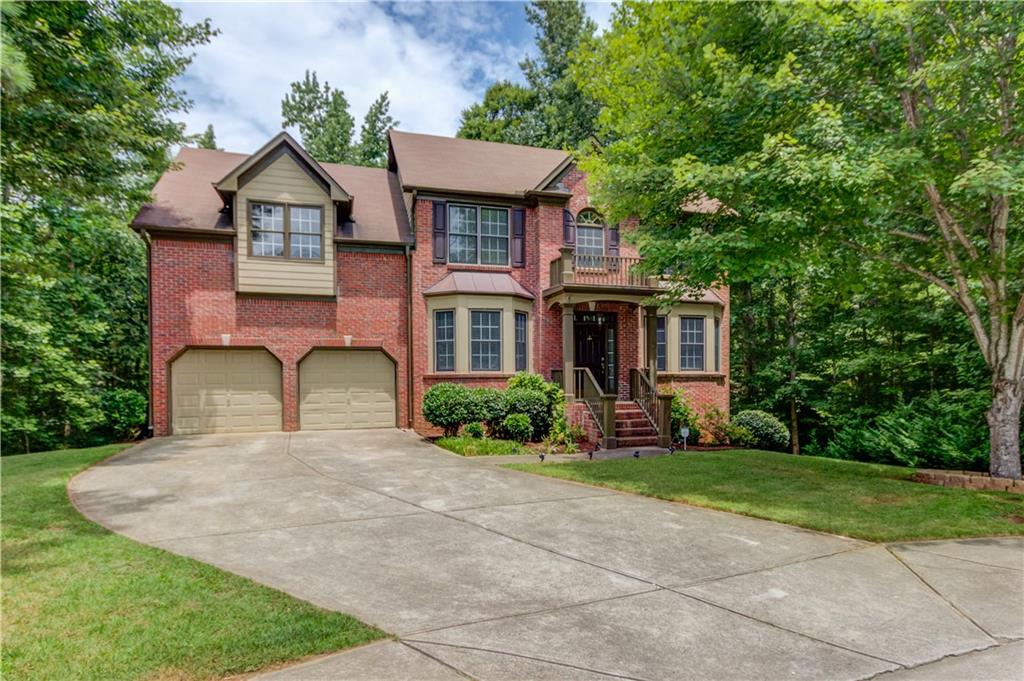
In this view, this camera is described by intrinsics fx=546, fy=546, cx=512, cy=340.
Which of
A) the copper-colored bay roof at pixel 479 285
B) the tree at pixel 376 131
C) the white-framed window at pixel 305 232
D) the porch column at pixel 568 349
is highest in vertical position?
the tree at pixel 376 131

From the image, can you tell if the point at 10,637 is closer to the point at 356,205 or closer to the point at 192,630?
the point at 192,630

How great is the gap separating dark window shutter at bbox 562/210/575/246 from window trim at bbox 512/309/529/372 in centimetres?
270

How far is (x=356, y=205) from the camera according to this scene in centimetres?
1727

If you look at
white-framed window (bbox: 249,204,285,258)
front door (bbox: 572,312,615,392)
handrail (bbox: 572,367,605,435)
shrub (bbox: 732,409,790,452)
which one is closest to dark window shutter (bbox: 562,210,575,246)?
front door (bbox: 572,312,615,392)

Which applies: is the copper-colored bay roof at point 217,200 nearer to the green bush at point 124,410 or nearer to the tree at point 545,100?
the green bush at point 124,410

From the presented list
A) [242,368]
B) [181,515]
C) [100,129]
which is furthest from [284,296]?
[181,515]

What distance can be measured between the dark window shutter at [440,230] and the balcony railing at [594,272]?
334 cm

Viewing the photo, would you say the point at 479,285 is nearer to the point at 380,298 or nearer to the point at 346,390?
the point at 380,298

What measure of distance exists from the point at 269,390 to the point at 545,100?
25.2 metres

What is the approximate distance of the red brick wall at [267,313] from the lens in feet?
48.2

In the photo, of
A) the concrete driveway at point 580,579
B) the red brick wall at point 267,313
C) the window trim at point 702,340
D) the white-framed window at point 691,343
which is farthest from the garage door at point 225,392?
the window trim at point 702,340

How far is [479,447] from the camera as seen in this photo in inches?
491

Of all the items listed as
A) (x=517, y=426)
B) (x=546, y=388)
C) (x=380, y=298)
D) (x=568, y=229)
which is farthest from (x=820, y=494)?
(x=380, y=298)

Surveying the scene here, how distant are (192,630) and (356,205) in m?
15.1
